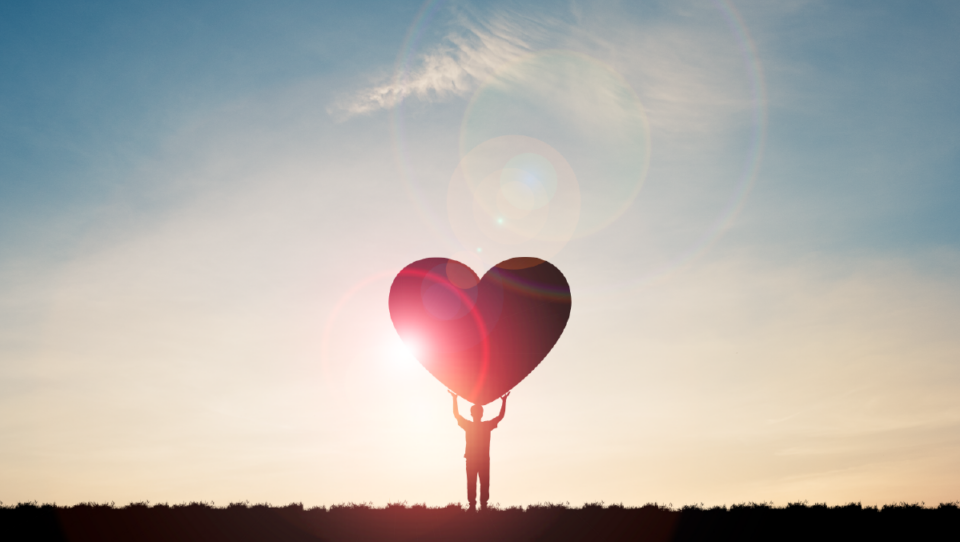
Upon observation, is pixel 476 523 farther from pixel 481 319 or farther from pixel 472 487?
pixel 481 319

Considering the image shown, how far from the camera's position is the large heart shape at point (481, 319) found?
53.1 ft

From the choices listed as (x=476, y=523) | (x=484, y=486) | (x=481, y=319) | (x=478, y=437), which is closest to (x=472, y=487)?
(x=484, y=486)

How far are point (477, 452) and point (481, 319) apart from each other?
9.31 ft

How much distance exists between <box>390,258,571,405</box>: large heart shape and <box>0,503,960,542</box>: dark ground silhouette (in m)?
2.87

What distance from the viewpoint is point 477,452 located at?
15.0m

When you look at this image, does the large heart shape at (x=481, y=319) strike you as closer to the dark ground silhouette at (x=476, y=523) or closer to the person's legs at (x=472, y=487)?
the person's legs at (x=472, y=487)

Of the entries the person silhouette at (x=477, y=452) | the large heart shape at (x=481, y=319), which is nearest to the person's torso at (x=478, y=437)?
the person silhouette at (x=477, y=452)

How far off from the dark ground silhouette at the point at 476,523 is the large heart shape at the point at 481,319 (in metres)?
2.87

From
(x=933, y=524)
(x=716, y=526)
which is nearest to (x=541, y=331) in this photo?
(x=716, y=526)

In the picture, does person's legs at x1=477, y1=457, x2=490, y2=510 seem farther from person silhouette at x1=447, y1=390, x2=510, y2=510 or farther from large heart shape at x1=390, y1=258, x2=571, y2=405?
large heart shape at x1=390, y1=258, x2=571, y2=405

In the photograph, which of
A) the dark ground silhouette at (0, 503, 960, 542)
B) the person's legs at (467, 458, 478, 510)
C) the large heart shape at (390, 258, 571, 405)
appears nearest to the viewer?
the dark ground silhouette at (0, 503, 960, 542)

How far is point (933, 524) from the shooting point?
13.3m

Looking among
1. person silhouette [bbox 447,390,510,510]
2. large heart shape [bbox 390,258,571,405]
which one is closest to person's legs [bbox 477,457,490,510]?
person silhouette [bbox 447,390,510,510]

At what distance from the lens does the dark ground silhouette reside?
42.2 ft
